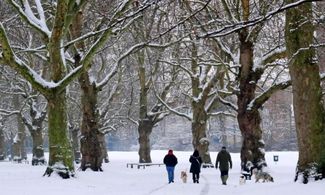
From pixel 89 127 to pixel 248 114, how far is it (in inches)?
295

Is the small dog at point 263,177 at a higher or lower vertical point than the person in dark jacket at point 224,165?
lower

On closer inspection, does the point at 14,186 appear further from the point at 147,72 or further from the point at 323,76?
the point at 147,72

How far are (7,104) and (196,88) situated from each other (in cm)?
2248

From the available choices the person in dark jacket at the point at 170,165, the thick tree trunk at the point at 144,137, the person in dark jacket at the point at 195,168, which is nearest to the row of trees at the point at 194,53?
the person in dark jacket at the point at 195,168

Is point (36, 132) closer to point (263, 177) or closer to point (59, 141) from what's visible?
point (59, 141)

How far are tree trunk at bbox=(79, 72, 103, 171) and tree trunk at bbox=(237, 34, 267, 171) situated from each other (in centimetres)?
691

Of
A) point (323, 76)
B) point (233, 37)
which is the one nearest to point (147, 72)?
point (233, 37)

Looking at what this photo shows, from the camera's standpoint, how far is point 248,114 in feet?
61.8

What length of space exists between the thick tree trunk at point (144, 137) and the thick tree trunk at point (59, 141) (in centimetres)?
1602

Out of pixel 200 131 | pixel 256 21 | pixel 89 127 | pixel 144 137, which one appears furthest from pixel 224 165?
pixel 144 137

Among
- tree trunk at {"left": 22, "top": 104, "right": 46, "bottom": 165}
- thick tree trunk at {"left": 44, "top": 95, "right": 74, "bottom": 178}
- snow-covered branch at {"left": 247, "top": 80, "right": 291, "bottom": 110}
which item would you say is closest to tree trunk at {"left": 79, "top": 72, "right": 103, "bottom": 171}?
thick tree trunk at {"left": 44, "top": 95, "right": 74, "bottom": 178}

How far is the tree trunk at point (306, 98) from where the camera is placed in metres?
11.9

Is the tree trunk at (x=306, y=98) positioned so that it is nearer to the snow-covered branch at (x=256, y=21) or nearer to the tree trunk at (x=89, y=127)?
the snow-covered branch at (x=256, y=21)

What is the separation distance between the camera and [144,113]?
3297 cm
